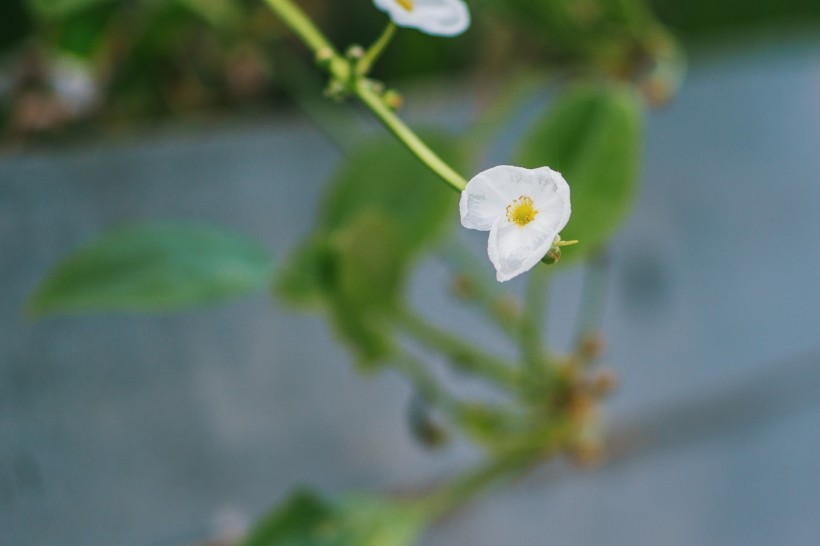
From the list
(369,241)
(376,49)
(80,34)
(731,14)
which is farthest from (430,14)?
(731,14)

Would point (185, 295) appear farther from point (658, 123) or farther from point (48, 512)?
point (658, 123)

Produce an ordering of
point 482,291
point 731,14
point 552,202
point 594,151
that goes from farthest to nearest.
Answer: point 731,14
point 482,291
point 594,151
point 552,202

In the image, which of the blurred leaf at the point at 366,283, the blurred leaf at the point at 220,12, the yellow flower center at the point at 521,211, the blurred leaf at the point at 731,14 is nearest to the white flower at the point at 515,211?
the yellow flower center at the point at 521,211

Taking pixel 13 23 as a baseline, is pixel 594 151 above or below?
below

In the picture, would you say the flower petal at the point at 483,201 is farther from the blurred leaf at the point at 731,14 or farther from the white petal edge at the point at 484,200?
the blurred leaf at the point at 731,14

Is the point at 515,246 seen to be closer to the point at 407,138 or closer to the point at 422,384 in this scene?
the point at 407,138

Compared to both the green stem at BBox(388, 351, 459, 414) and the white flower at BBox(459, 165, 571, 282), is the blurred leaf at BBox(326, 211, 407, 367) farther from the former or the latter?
the white flower at BBox(459, 165, 571, 282)

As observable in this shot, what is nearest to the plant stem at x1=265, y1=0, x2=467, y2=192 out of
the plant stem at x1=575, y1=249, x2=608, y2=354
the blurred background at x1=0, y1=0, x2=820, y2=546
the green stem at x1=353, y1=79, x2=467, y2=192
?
the green stem at x1=353, y1=79, x2=467, y2=192
